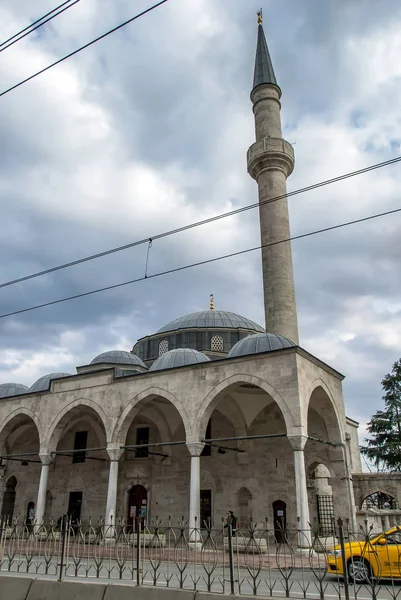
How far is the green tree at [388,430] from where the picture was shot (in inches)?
805

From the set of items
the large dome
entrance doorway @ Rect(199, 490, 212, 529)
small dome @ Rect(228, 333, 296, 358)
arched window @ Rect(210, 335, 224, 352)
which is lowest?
entrance doorway @ Rect(199, 490, 212, 529)

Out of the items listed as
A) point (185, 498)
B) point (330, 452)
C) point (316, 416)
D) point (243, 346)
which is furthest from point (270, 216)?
point (185, 498)

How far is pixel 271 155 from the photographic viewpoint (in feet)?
60.7

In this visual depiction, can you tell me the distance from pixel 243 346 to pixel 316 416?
342cm

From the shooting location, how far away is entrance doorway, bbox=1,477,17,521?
1969 centimetres

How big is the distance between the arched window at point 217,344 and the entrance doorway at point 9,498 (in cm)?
942

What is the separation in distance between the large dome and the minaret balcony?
632 centimetres

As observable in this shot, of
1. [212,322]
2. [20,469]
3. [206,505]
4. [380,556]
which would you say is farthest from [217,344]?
[380,556]

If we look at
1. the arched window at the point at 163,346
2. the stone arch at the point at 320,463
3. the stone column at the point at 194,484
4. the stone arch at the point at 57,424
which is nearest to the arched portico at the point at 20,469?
the stone arch at the point at 57,424

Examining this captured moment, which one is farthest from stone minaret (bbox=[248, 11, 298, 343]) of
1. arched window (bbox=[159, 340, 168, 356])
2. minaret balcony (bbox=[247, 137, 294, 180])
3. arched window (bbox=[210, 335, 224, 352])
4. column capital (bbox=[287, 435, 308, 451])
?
arched window (bbox=[159, 340, 168, 356])

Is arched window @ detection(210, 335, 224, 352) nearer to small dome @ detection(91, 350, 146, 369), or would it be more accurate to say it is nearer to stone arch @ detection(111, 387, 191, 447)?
small dome @ detection(91, 350, 146, 369)

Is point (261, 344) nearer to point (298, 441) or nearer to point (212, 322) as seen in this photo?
point (298, 441)

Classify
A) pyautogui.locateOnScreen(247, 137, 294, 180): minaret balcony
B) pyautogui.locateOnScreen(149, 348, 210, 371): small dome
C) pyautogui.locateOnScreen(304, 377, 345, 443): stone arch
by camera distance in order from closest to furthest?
pyautogui.locateOnScreen(304, 377, 345, 443): stone arch → pyautogui.locateOnScreen(149, 348, 210, 371): small dome → pyautogui.locateOnScreen(247, 137, 294, 180): minaret balcony

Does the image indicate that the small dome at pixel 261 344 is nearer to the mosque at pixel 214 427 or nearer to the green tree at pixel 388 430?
the mosque at pixel 214 427
